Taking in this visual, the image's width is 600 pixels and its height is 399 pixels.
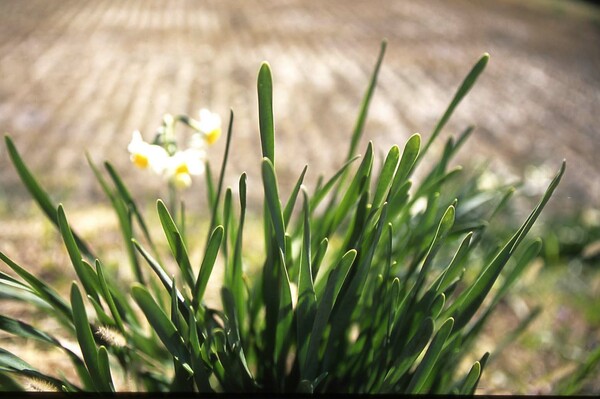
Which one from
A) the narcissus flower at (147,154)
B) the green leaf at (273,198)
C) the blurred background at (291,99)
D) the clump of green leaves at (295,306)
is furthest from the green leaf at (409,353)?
the blurred background at (291,99)

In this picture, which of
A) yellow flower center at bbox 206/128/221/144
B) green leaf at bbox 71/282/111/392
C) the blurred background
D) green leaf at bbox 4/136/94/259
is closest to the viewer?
green leaf at bbox 71/282/111/392

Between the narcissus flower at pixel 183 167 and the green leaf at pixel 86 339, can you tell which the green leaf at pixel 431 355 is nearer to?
the green leaf at pixel 86 339

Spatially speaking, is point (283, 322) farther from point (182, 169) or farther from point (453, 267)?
point (182, 169)

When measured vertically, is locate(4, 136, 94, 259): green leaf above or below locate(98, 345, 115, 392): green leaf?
above

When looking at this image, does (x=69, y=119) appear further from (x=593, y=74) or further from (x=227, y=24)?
(x=593, y=74)

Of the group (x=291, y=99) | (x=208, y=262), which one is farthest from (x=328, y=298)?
(x=291, y=99)

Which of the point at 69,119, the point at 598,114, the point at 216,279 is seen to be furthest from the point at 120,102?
the point at 598,114

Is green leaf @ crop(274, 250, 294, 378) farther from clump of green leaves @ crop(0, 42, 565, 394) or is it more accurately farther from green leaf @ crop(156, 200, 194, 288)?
green leaf @ crop(156, 200, 194, 288)

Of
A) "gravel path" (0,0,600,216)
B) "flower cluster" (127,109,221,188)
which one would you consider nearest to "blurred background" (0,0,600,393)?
"gravel path" (0,0,600,216)

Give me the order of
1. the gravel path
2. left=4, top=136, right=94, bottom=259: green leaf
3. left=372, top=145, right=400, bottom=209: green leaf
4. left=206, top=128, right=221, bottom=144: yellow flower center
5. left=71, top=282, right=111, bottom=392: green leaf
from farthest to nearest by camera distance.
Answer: the gravel path
left=206, top=128, right=221, bottom=144: yellow flower center
left=4, top=136, right=94, bottom=259: green leaf
left=372, top=145, right=400, bottom=209: green leaf
left=71, top=282, right=111, bottom=392: green leaf
